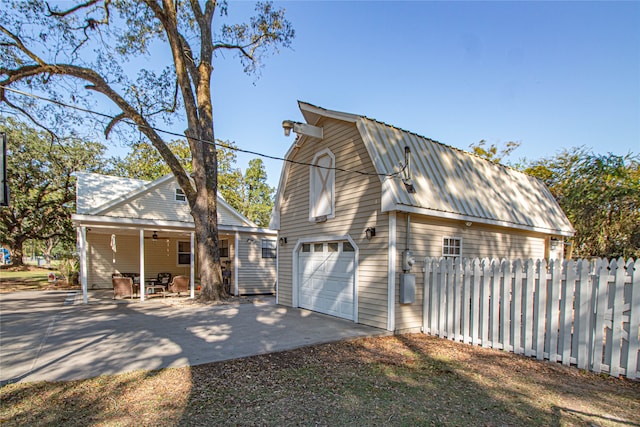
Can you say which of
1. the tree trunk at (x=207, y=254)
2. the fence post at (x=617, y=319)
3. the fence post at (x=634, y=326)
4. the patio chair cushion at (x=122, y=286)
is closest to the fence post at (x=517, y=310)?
the fence post at (x=617, y=319)

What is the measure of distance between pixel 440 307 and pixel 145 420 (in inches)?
220

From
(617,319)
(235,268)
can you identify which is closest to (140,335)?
(235,268)

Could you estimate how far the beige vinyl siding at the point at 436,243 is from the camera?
23.3ft

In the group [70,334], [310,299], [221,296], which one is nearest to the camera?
[70,334]

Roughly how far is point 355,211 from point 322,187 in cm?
151

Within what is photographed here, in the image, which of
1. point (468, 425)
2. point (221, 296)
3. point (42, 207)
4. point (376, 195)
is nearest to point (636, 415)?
point (468, 425)

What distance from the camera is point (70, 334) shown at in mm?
6879

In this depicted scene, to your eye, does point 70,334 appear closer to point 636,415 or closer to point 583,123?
point 636,415

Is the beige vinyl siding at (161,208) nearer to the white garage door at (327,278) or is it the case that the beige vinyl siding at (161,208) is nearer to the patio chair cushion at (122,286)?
the patio chair cushion at (122,286)

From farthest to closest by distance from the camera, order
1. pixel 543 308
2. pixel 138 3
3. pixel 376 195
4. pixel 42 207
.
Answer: pixel 42 207 < pixel 138 3 < pixel 376 195 < pixel 543 308

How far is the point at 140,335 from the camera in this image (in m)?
6.79

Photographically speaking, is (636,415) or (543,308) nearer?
(636,415)

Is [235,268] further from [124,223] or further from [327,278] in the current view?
[327,278]

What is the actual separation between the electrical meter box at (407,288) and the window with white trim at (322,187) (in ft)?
8.62
